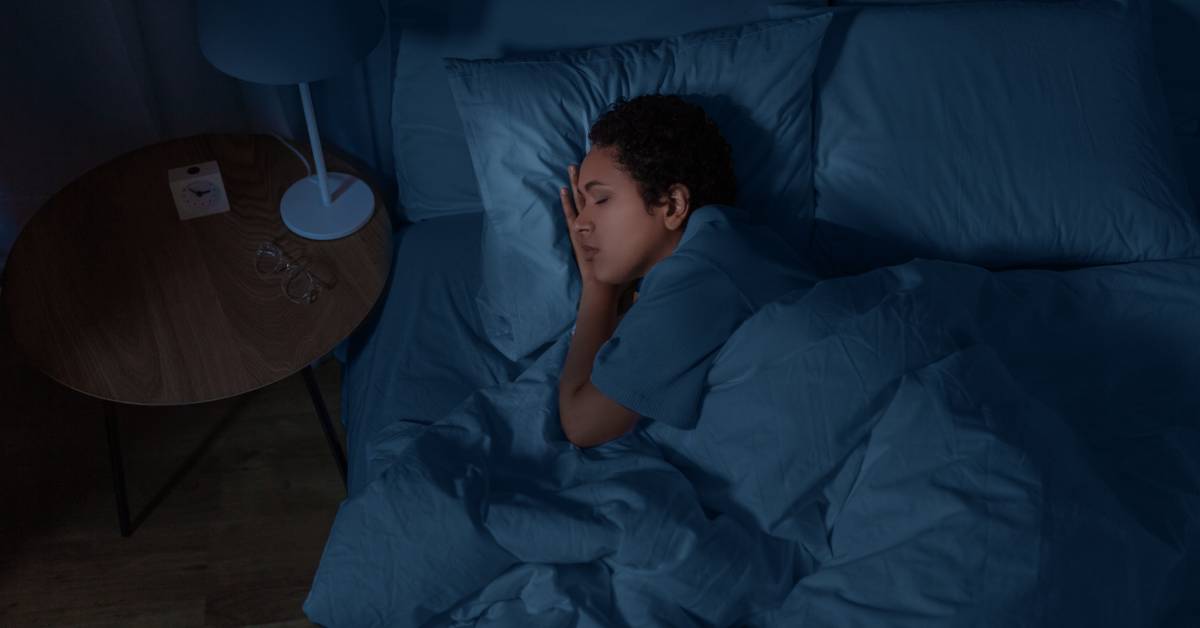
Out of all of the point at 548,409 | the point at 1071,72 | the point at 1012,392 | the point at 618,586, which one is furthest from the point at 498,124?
the point at 1071,72

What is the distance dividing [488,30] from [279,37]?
38 cm

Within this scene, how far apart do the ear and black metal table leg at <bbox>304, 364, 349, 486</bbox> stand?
64 cm

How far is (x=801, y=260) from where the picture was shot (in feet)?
4.21

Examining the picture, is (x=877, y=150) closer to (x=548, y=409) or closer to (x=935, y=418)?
(x=935, y=418)

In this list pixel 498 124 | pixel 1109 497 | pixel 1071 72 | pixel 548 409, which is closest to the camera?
pixel 1109 497

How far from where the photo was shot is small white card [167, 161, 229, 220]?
1459 millimetres

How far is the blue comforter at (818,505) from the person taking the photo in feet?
3.23

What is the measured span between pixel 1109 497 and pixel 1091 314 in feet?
1.39

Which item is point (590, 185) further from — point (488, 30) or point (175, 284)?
point (175, 284)

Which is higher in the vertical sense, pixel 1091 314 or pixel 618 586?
pixel 1091 314

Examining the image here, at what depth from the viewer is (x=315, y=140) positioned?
137 centimetres

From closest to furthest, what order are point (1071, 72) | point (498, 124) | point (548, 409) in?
point (548, 409) → point (498, 124) → point (1071, 72)

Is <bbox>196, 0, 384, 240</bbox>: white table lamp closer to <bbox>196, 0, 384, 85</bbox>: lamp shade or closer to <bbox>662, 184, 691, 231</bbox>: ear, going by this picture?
<bbox>196, 0, 384, 85</bbox>: lamp shade

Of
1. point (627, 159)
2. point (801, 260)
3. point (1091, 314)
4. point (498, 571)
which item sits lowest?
point (498, 571)
